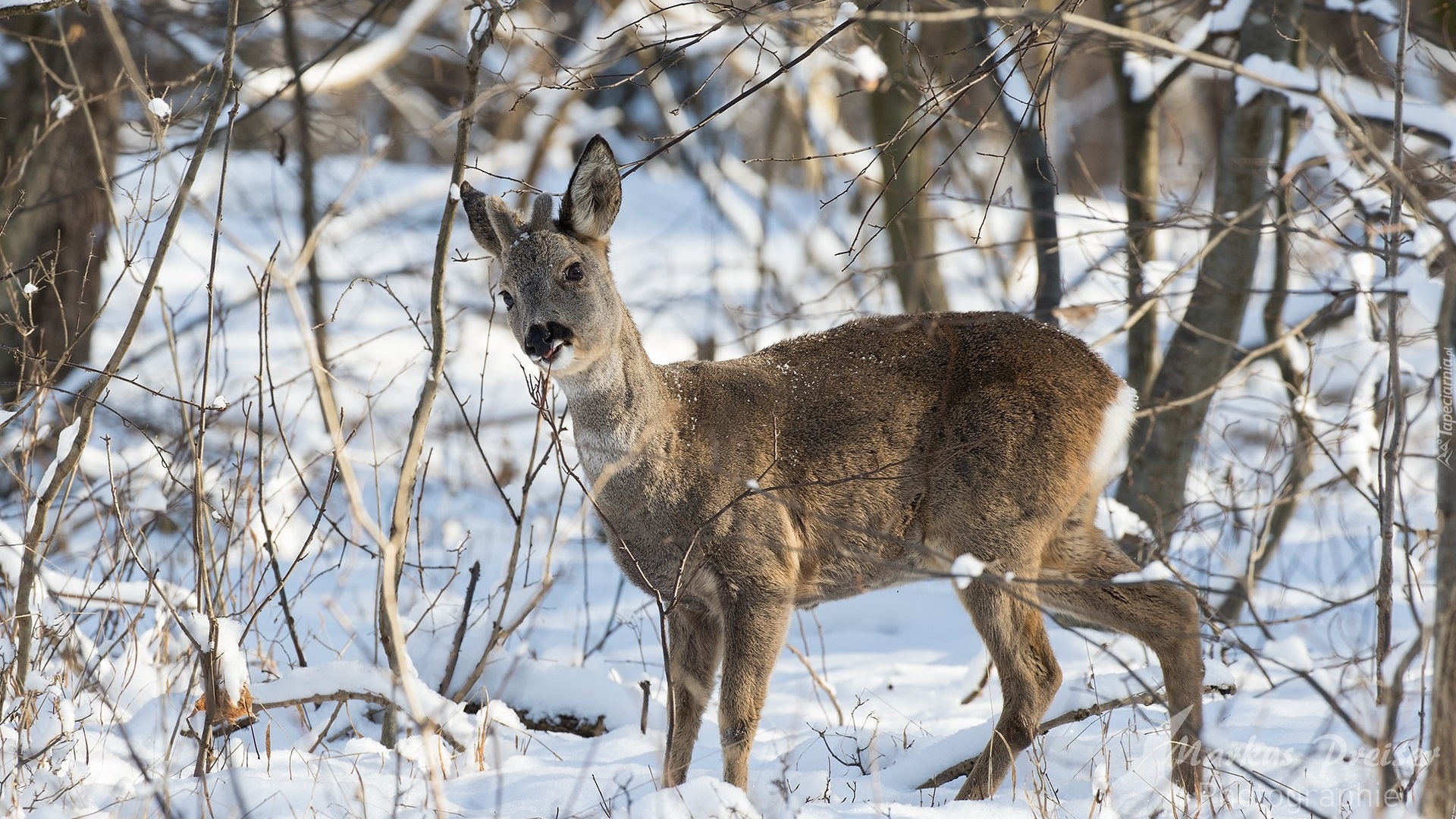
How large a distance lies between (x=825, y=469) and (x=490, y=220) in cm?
146

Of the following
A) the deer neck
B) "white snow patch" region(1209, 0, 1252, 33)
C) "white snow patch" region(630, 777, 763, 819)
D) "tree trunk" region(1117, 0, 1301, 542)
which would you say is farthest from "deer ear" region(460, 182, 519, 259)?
"white snow patch" region(1209, 0, 1252, 33)

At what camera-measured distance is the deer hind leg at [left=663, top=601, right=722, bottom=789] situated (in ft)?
15.3

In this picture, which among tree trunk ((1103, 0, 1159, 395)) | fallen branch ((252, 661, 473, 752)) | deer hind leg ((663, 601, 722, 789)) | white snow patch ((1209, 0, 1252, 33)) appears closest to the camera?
fallen branch ((252, 661, 473, 752))

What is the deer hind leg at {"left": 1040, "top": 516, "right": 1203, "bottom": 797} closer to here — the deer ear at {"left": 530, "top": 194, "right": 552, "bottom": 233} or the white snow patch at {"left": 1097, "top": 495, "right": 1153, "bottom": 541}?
the white snow patch at {"left": 1097, "top": 495, "right": 1153, "bottom": 541}

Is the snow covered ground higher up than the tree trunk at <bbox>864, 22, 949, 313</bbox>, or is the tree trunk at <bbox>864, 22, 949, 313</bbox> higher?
the tree trunk at <bbox>864, 22, 949, 313</bbox>

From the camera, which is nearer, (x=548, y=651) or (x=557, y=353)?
(x=557, y=353)

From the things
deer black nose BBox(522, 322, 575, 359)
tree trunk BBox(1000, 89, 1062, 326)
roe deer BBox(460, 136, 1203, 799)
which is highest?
tree trunk BBox(1000, 89, 1062, 326)

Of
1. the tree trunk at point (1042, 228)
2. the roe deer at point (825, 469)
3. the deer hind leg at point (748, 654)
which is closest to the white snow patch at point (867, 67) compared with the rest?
the tree trunk at point (1042, 228)

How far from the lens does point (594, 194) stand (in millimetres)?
4695

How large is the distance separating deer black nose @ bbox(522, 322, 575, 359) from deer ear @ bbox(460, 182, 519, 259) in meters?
0.40

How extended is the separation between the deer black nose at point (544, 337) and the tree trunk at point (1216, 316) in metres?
2.76

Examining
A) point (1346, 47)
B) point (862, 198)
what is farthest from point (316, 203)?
point (1346, 47)

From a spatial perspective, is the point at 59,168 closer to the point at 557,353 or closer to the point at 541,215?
the point at 541,215

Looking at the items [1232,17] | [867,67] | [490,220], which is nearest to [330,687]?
[490,220]
